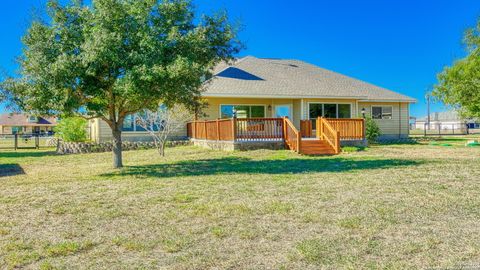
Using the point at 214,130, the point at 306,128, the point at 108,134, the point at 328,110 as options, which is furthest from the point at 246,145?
the point at 108,134

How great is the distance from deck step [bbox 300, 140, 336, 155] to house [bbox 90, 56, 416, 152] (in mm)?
3103

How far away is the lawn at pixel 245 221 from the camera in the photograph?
3.92 m

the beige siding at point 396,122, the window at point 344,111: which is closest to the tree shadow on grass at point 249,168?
the window at point 344,111

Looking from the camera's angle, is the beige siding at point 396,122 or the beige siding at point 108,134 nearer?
the beige siding at point 108,134

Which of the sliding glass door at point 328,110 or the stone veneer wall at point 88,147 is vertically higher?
the sliding glass door at point 328,110

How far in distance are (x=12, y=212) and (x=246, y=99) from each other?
670 inches

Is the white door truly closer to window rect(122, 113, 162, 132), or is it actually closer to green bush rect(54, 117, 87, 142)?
window rect(122, 113, 162, 132)

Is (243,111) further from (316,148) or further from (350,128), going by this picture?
(316,148)

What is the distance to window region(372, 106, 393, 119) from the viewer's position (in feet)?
84.9

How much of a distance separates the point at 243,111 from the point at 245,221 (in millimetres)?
17451

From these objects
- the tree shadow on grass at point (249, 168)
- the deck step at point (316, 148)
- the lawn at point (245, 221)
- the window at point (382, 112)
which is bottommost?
the lawn at point (245, 221)

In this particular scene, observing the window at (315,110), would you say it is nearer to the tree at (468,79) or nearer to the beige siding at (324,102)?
the beige siding at (324,102)

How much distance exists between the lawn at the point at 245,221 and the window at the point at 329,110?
13586 mm

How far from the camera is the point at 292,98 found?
22.1 meters
